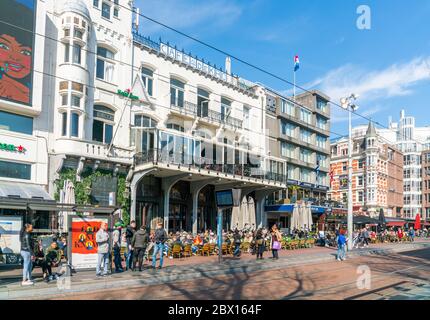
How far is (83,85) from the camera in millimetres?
23156

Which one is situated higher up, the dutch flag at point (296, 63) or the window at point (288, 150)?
the dutch flag at point (296, 63)

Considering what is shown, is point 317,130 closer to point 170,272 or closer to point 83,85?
point 83,85

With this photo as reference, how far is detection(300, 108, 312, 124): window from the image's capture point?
47.2m

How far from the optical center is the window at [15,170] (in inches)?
792

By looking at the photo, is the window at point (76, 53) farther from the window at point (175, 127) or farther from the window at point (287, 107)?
the window at point (287, 107)

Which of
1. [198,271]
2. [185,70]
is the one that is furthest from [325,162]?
[198,271]

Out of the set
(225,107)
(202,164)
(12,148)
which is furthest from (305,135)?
(12,148)

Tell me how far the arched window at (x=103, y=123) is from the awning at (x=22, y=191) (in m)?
4.90

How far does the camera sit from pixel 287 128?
44094 millimetres

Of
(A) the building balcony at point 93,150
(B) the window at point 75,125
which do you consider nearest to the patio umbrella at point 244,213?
(A) the building balcony at point 93,150

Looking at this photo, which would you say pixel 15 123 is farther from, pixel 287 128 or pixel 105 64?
pixel 287 128

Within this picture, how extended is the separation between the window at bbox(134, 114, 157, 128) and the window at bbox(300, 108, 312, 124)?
2334cm
